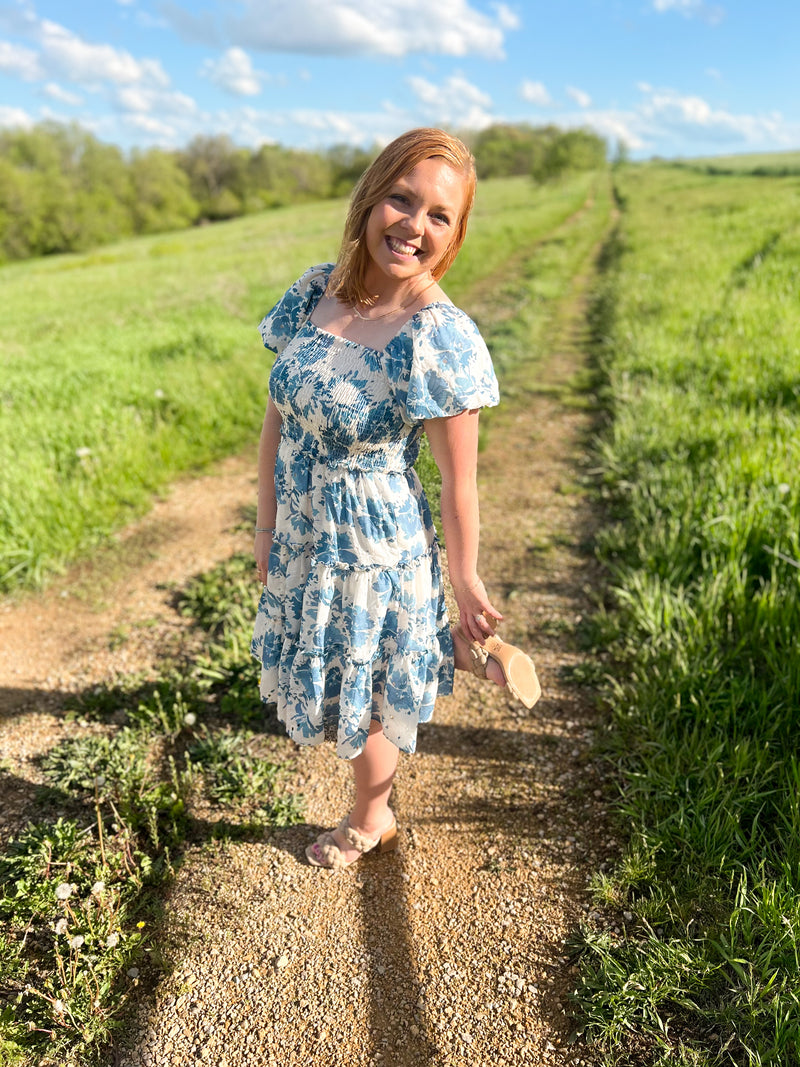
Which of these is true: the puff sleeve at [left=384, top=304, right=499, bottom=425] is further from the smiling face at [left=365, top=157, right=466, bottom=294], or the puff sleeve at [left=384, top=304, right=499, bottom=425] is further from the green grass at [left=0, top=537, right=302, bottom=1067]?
the green grass at [left=0, top=537, right=302, bottom=1067]

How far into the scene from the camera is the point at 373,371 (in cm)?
163

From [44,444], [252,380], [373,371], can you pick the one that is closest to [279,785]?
[373,371]

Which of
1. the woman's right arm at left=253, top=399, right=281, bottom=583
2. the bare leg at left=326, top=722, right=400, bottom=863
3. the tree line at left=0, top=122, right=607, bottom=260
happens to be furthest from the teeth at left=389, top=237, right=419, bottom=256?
the tree line at left=0, top=122, right=607, bottom=260

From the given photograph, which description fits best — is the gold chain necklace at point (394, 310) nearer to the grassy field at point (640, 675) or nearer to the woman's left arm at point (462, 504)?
the woman's left arm at point (462, 504)

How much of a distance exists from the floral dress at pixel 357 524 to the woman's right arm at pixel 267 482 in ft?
0.40

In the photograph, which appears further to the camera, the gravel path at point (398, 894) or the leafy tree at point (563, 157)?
the leafy tree at point (563, 157)

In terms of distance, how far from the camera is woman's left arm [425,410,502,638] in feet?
5.31

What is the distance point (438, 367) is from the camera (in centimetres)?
153

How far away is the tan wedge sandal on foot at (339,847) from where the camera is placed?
2283 millimetres

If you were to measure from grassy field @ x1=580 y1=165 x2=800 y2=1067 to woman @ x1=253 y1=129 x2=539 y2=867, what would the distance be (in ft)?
2.96

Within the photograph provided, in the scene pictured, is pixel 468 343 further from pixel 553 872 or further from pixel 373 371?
pixel 553 872

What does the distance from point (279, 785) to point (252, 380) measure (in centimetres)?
440

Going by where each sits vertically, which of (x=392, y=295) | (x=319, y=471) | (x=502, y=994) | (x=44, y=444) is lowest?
(x=502, y=994)

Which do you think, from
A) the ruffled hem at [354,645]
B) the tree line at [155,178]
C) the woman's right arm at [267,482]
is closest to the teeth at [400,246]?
the woman's right arm at [267,482]
